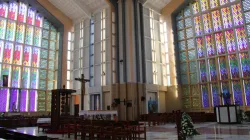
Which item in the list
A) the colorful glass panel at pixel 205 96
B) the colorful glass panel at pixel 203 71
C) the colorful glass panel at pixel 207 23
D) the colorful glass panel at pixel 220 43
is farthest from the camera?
the colorful glass panel at pixel 207 23

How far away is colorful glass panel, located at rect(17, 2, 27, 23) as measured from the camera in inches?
927

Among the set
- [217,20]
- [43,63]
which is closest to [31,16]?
[43,63]

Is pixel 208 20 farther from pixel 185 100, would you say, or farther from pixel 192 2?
pixel 185 100

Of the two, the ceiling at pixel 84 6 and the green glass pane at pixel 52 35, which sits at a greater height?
the ceiling at pixel 84 6

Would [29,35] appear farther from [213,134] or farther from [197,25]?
[213,134]

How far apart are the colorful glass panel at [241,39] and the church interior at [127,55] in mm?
80

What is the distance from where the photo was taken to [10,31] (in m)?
22.7

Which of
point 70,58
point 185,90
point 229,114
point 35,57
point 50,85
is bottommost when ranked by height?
point 229,114

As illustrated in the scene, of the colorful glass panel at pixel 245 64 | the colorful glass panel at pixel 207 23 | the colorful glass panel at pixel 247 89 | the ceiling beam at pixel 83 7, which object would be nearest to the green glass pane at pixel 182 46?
the colorful glass panel at pixel 207 23

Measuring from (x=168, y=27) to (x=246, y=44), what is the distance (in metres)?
8.08

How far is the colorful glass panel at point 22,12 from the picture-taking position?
2355 centimetres

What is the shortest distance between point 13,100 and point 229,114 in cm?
1922

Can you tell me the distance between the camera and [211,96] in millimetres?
20969

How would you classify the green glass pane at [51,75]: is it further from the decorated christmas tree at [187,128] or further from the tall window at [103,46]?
the decorated christmas tree at [187,128]
